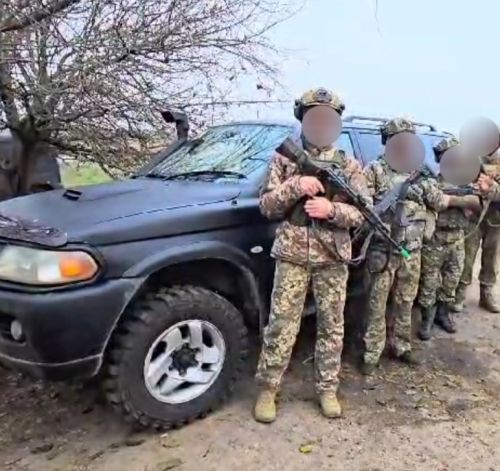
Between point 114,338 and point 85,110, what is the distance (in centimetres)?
296

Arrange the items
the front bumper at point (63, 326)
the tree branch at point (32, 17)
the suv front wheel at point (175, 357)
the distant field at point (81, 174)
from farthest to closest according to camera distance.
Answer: the distant field at point (81, 174) → the tree branch at point (32, 17) → the suv front wheel at point (175, 357) → the front bumper at point (63, 326)

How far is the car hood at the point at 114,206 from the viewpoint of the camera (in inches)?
121

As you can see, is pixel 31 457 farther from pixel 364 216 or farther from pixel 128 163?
pixel 128 163

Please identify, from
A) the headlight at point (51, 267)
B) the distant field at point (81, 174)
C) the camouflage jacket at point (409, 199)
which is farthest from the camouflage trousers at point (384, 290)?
the distant field at point (81, 174)

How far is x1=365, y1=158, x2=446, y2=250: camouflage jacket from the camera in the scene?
4.07 meters

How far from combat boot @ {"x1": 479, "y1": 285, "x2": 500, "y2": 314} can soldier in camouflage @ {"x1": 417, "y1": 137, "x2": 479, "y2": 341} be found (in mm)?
993

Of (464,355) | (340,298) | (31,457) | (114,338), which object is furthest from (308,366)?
(31,457)

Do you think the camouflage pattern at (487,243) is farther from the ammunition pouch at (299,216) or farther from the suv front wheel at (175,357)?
the suv front wheel at (175,357)

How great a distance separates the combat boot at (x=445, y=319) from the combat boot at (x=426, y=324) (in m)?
0.32

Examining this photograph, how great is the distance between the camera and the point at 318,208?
3289 millimetres

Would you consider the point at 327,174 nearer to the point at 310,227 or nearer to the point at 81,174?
the point at 310,227

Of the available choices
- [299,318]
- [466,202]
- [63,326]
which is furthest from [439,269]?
[63,326]

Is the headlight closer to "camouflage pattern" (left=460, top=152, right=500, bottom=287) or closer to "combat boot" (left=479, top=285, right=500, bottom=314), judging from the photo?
"camouflage pattern" (left=460, top=152, right=500, bottom=287)

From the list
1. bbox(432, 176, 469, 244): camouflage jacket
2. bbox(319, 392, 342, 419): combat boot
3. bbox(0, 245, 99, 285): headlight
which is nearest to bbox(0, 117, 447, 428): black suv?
bbox(0, 245, 99, 285): headlight
